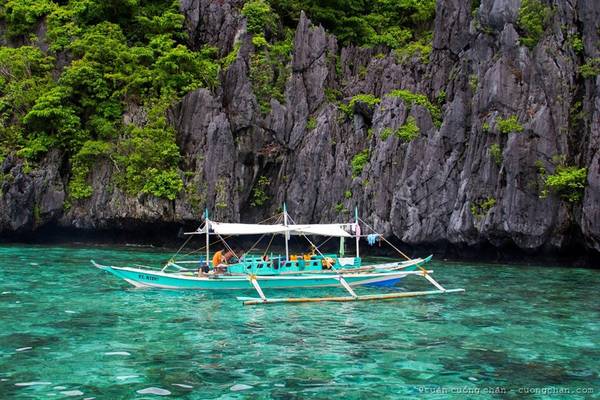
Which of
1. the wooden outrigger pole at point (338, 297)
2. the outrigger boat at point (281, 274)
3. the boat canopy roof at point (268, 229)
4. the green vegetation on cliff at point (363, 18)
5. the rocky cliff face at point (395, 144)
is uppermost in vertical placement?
the green vegetation on cliff at point (363, 18)

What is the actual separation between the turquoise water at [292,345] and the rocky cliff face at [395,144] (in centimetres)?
1214

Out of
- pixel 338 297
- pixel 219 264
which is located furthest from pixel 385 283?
pixel 219 264

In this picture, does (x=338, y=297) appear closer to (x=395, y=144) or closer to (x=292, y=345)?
(x=292, y=345)

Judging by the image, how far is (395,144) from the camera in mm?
43188

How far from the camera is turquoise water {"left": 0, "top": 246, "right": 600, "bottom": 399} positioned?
1193 centimetres

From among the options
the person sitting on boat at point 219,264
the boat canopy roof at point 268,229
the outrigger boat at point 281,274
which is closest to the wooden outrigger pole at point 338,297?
the outrigger boat at point 281,274

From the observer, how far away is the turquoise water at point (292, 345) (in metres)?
11.9

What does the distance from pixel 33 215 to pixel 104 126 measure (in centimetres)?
884

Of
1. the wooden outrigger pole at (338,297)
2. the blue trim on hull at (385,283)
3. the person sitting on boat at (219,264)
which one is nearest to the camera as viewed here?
the wooden outrigger pole at (338,297)

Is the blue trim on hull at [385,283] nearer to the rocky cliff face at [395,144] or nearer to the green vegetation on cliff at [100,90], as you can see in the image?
the rocky cliff face at [395,144]

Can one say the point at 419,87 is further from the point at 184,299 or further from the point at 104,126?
the point at 184,299

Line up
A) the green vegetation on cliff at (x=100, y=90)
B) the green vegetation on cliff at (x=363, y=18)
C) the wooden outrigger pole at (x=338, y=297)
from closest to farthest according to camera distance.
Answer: the wooden outrigger pole at (x=338, y=297) → the green vegetation on cliff at (x=100, y=90) → the green vegetation on cliff at (x=363, y=18)

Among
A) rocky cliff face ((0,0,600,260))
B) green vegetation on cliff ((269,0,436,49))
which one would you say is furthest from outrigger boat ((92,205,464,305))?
green vegetation on cliff ((269,0,436,49))

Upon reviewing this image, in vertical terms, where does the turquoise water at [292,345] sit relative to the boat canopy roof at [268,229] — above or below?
below
